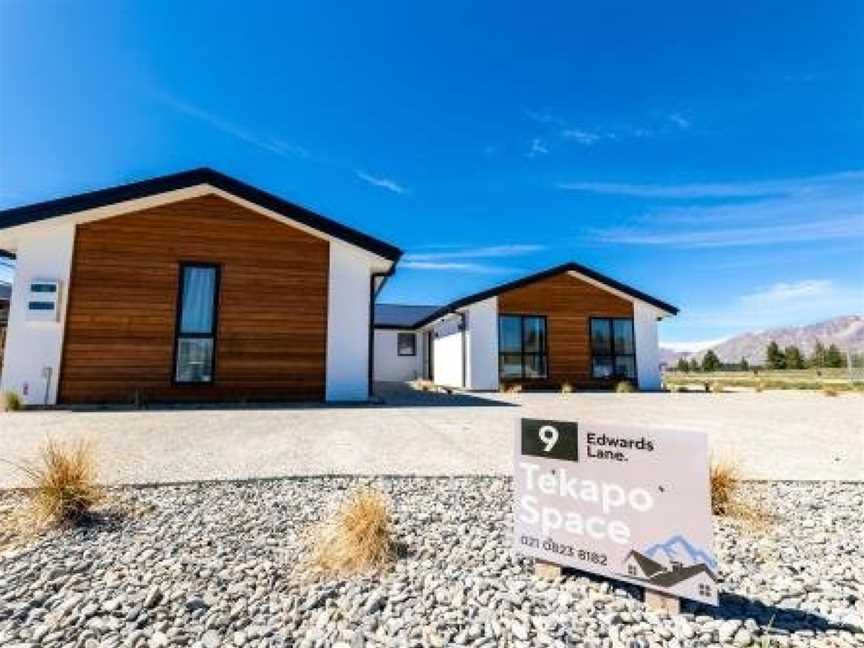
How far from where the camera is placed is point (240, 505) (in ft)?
12.0

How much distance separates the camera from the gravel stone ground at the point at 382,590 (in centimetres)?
222

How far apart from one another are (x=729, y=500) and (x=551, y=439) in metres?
2.03

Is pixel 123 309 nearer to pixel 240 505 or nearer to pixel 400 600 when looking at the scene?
pixel 240 505

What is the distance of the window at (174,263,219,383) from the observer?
10.4 metres

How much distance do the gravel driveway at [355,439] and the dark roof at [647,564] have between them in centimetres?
216

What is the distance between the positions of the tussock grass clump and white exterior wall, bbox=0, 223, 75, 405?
16541 millimetres

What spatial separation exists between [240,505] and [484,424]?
15.7ft

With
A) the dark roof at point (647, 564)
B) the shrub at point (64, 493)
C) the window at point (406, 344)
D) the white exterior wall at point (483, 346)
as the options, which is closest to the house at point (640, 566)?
the dark roof at point (647, 564)

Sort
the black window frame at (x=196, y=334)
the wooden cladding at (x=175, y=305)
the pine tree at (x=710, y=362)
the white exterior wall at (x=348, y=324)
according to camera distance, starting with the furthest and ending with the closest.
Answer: the pine tree at (x=710, y=362) → the white exterior wall at (x=348, y=324) → the black window frame at (x=196, y=334) → the wooden cladding at (x=175, y=305)

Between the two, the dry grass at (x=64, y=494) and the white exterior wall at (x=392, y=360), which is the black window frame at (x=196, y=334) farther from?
the white exterior wall at (x=392, y=360)

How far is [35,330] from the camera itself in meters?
9.74

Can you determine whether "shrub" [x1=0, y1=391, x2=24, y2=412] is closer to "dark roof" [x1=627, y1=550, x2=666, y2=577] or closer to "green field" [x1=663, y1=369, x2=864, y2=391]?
"dark roof" [x1=627, y1=550, x2=666, y2=577]

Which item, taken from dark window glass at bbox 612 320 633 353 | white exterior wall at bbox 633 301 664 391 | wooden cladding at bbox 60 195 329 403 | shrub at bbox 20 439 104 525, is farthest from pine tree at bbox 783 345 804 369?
shrub at bbox 20 439 104 525

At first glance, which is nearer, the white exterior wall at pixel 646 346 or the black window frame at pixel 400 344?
the white exterior wall at pixel 646 346
